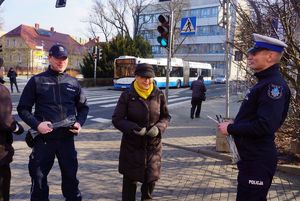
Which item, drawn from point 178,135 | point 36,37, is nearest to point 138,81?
point 178,135

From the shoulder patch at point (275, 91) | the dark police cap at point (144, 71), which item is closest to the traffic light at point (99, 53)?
the dark police cap at point (144, 71)

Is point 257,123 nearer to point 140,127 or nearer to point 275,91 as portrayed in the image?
point 275,91

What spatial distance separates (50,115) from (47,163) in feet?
1.69

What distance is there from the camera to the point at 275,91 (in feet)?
10.5

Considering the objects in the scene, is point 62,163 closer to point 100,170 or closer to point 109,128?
point 100,170

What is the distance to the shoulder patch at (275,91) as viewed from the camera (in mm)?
3176

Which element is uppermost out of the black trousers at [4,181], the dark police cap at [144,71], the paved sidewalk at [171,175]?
the dark police cap at [144,71]

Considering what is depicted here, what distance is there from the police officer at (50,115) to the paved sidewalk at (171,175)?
1.16m

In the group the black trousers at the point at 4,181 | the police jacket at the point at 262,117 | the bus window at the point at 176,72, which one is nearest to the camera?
the police jacket at the point at 262,117

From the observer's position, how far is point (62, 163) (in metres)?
4.25

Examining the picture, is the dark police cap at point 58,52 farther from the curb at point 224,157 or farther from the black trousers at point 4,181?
the curb at point 224,157

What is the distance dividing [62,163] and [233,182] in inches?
123

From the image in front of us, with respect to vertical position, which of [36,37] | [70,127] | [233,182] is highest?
[36,37]

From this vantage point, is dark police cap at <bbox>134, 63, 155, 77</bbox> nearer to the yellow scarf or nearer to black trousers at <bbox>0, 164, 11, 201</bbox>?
the yellow scarf
